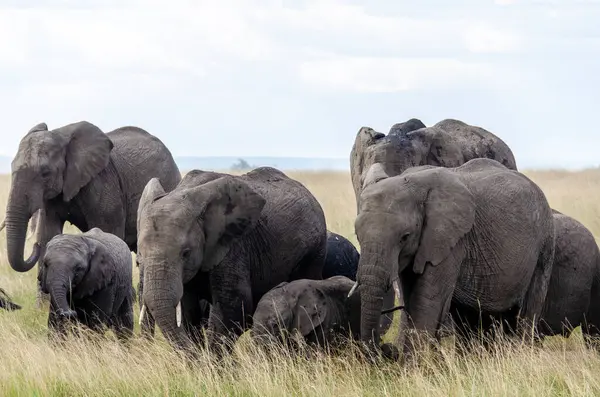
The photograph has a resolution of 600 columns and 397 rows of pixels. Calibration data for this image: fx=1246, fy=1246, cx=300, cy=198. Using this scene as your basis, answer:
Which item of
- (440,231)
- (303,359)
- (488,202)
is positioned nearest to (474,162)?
(488,202)

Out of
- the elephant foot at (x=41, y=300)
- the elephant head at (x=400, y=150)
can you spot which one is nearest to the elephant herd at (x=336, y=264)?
the elephant head at (x=400, y=150)

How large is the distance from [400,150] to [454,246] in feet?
14.1

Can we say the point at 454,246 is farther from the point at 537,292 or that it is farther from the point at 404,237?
the point at 537,292

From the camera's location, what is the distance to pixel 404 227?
1009cm

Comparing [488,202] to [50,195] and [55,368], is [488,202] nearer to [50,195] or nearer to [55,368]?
[55,368]

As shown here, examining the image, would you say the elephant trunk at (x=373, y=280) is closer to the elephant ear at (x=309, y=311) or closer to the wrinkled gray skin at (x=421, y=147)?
the elephant ear at (x=309, y=311)

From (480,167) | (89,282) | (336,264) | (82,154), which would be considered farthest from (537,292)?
(82,154)

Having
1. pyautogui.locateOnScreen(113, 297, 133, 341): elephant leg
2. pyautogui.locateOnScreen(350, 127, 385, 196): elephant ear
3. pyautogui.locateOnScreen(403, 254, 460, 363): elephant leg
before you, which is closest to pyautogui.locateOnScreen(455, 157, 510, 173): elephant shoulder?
pyautogui.locateOnScreen(403, 254, 460, 363): elephant leg

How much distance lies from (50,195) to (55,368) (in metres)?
4.83

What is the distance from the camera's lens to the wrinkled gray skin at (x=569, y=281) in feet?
40.8

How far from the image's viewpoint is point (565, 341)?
41.9 feet

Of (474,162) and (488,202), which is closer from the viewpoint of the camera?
(488,202)

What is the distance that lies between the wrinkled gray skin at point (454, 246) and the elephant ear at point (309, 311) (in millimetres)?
719

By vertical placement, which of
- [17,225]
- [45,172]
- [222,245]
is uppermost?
[45,172]
